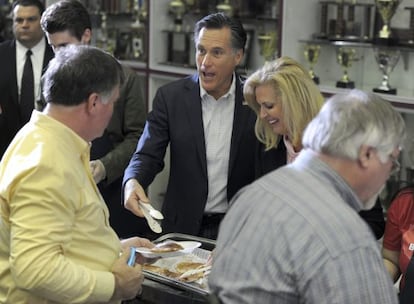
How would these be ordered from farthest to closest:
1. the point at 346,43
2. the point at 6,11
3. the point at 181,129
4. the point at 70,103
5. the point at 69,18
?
the point at 6,11, the point at 346,43, the point at 69,18, the point at 181,129, the point at 70,103

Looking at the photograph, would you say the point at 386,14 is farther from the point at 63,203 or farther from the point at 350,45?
the point at 63,203

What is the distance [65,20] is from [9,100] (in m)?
0.76

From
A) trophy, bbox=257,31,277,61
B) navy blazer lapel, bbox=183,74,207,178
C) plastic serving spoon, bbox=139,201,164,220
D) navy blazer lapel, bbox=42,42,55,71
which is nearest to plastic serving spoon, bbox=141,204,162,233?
plastic serving spoon, bbox=139,201,164,220

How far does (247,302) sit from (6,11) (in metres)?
4.98

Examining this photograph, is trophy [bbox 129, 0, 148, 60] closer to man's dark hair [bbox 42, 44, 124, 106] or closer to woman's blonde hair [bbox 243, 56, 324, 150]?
woman's blonde hair [bbox 243, 56, 324, 150]

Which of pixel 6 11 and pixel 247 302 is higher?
pixel 6 11

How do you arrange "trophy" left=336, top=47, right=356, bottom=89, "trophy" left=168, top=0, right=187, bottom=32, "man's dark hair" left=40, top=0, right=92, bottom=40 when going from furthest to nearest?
"trophy" left=168, top=0, right=187, bottom=32 < "trophy" left=336, top=47, right=356, bottom=89 < "man's dark hair" left=40, top=0, right=92, bottom=40

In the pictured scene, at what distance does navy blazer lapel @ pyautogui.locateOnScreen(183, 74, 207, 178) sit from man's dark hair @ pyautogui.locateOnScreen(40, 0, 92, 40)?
2.00ft

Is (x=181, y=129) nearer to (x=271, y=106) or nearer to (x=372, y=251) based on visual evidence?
(x=271, y=106)

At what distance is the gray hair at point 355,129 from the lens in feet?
4.97

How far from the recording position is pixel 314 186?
1520mm

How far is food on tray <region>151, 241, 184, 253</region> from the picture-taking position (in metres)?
2.49

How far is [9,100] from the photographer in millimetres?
3844

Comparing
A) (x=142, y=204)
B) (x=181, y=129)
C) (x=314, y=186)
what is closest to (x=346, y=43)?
(x=181, y=129)
